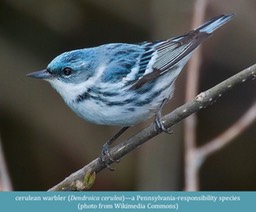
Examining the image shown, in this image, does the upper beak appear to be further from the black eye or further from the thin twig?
the thin twig

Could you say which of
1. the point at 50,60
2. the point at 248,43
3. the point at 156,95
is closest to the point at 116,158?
the point at 156,95

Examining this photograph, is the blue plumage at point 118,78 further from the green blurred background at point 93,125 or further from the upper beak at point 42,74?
the green blurred background at point 93,125

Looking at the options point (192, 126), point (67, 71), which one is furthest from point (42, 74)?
point (192, 126)

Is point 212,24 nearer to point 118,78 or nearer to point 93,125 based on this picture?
point 118,78

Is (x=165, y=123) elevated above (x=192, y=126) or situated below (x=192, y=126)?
below

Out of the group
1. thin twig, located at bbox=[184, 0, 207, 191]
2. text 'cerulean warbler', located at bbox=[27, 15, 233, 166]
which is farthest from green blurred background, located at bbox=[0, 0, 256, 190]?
text 'cerulean warbler', located at bbox=[27, 15, 233, 166]
